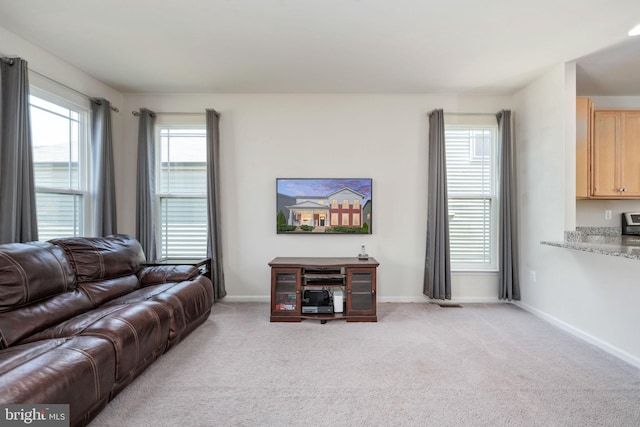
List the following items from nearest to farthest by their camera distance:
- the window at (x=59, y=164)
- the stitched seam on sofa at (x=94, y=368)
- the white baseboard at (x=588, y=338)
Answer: the stitched seam on sofa at (x=94, y=368), the white baseboard at (x=588, y=338), the window at (x=59, y=164)

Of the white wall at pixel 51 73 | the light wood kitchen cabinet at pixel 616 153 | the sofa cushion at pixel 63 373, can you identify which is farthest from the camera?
the light wood kitchen cabinet at pixel 616 153

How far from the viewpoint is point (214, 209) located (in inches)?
155

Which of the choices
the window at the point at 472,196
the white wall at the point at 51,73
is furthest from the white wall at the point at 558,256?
the white wall at the point at 51,73

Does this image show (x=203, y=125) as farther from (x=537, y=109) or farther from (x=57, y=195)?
(x=537, y=109)

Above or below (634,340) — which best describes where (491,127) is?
above

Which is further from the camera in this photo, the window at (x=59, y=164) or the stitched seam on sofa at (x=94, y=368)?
the window at (x=59, y=164)

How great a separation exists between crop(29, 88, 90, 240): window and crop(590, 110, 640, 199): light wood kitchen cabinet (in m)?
5.64

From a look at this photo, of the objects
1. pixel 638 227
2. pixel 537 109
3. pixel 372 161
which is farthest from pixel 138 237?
pixel 638 227

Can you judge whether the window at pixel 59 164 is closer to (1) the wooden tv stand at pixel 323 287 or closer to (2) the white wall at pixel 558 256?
(1) the wooden tv stand at pixel 323 287

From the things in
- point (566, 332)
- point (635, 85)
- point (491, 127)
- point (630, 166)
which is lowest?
point (566, 332)

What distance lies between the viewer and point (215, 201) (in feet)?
12.9

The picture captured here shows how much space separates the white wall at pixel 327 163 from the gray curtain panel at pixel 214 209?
148mm

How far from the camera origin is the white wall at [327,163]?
13.3ft

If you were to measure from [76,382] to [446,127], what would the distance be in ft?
14.1
